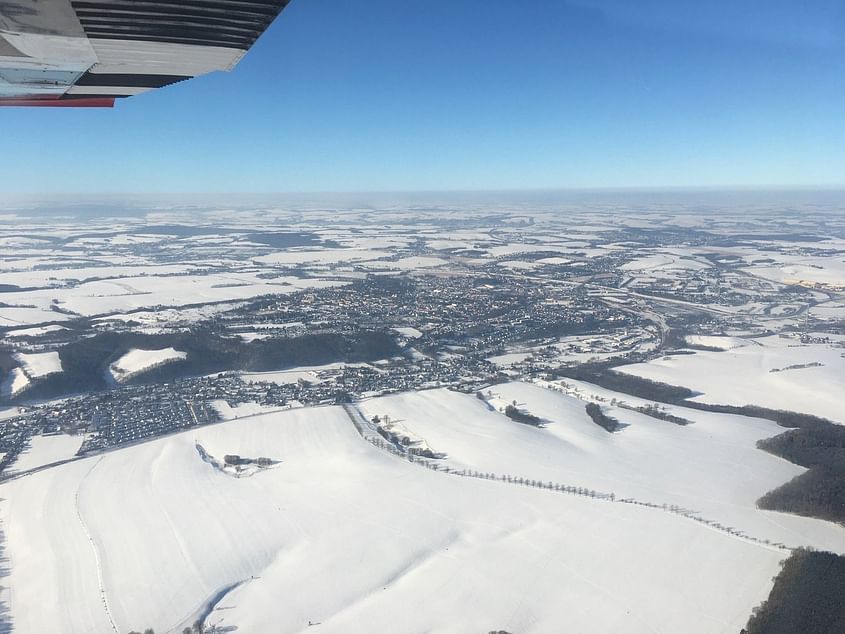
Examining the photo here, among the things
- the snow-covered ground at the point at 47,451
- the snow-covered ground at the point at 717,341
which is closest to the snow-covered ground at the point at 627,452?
the snow-covered ground at the point at 47,451

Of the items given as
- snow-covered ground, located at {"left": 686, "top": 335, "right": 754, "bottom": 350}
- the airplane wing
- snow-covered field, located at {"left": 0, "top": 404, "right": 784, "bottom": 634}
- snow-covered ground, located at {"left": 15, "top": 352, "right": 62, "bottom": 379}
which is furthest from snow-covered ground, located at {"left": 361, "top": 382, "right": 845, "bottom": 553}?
the airplane wing

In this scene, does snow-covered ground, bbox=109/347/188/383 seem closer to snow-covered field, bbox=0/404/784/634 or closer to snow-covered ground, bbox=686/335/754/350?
snow-covered field, bbox=0/404/784/634

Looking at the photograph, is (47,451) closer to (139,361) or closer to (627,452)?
(139,361)

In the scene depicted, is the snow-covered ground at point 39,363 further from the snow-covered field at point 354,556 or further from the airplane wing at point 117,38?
the airplane wing at point 117,38

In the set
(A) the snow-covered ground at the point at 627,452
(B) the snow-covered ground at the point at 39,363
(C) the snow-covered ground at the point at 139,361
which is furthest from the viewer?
(C) the snow-covered ground at the point at 139,361

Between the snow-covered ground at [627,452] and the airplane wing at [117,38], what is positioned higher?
the airplane wing at [117,38]
